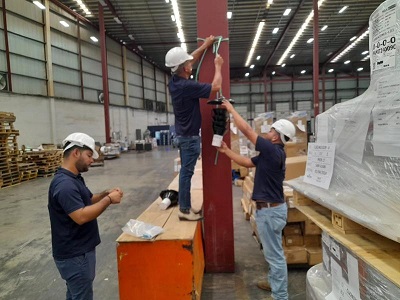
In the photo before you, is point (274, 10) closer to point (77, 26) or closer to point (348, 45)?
point (348, 45)

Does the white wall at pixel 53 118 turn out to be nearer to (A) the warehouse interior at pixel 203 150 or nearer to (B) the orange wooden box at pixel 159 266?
(A) the warehouse interior at pixel 203 150

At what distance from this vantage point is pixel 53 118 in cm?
1376

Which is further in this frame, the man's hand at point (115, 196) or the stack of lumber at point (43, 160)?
the stack of lumber at point (43, 160)

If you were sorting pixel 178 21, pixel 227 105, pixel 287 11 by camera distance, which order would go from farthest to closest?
1. pixel 178 21
2. pixel 287 11
3. pixel 227 105

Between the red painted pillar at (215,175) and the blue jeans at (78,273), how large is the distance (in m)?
1.42

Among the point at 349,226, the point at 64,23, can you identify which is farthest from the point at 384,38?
the point at 64,23

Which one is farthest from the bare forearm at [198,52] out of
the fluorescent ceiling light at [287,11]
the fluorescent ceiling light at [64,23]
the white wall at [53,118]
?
the fluorescent ceiling light at [64,23]

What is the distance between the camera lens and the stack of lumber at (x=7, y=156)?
29.1ft

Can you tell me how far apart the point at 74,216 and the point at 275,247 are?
5.65 ft

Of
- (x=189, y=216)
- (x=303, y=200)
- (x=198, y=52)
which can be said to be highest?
(x=198, y=52)

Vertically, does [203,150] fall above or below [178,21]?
below

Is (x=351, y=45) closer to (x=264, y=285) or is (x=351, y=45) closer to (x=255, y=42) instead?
(x=255, y=42)

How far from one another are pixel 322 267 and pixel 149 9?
15061mm

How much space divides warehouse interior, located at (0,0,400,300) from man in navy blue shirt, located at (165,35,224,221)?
0.23 m
